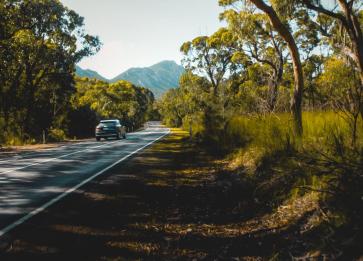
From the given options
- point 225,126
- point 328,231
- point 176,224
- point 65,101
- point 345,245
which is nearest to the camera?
point 345,245

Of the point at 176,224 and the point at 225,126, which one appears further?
the point at 225,126

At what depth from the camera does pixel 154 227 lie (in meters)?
6.33

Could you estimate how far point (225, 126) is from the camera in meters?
18.3

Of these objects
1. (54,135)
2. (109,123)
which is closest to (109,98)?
(54,135)

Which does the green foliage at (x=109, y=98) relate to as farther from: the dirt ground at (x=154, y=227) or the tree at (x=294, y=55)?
the dirt ground at (x=154, y=227)

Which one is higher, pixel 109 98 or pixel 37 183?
pixel 109 98

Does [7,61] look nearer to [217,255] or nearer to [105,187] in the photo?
[105,187]

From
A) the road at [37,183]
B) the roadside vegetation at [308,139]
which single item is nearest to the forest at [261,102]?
the roadside vegetation at [308,139]

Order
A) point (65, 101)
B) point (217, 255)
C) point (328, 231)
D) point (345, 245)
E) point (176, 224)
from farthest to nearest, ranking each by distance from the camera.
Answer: point (65, 101), point (176, 224), point (217, 255), point (328, 231), point (345, 245)

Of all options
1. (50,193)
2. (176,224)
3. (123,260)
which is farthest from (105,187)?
(123,260)

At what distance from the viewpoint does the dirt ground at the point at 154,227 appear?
5086 millimetres

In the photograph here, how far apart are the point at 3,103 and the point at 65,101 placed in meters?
9.21

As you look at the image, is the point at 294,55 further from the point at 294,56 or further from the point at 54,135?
the point at 54,135

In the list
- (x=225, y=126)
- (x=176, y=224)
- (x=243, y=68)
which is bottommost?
(x=176, y=224)
